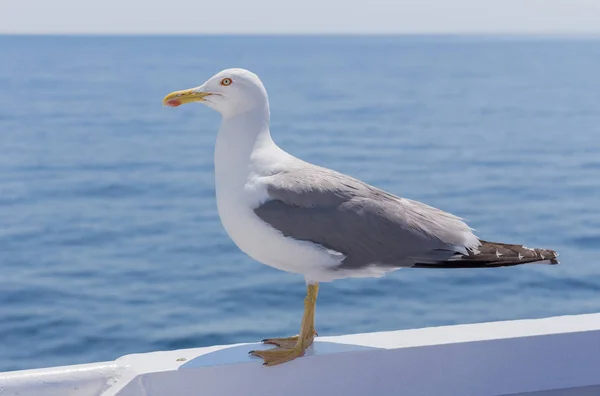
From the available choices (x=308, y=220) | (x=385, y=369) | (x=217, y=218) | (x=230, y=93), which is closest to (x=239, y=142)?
(x=230, y=93)

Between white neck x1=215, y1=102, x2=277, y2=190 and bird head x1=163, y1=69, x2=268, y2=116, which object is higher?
bird head x1=163, y1=69, x2=268, y2=116

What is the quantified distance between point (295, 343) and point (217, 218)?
8053 millimetres

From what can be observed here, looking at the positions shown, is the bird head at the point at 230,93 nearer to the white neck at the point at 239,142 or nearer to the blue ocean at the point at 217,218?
the white neck at the point at 239,142

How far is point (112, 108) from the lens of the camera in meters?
22.5

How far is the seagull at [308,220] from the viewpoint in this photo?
2318 mm

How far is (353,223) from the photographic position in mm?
2324

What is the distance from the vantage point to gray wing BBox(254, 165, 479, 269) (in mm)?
2314

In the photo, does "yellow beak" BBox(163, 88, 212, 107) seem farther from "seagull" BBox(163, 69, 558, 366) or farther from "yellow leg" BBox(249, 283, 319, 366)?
"yellow leg" BBox(249, 283, 319, 366)

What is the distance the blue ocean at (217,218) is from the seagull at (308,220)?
4.07 meters

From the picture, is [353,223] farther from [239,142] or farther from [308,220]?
[239,142]

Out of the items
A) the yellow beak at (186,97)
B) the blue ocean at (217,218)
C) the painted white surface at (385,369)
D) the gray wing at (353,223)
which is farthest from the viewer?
the blue ocean at (217,218)

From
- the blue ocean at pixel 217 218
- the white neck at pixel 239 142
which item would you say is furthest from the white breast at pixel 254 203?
the blue ocean at pixel 217 218

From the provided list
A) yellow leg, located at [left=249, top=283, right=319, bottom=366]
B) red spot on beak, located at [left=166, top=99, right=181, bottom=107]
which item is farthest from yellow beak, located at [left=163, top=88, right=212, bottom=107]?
yellow leg, located at [left=249, top=283, right=319, bottom=366]

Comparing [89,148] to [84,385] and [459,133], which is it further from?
[84,385]
